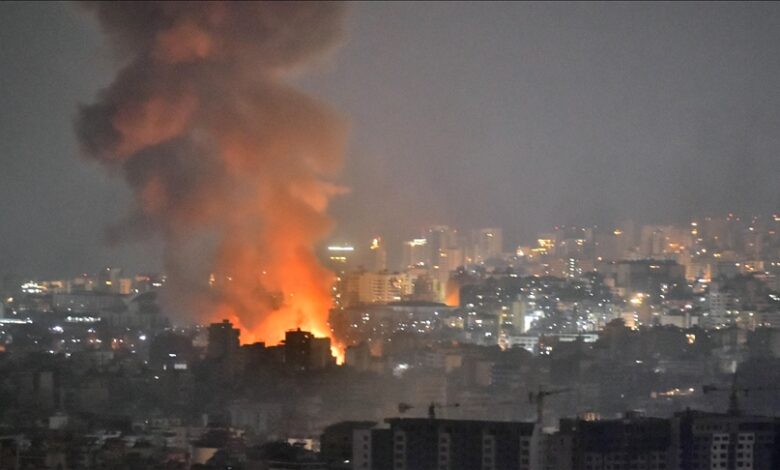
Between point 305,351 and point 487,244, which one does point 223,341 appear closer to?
point 305,351

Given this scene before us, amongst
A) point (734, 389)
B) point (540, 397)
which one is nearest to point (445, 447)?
point (540, 397)

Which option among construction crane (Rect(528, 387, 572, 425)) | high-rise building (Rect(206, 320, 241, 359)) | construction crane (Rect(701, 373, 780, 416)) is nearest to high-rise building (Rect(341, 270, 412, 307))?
high-rise building (Rect(206, 320, 241, 359))

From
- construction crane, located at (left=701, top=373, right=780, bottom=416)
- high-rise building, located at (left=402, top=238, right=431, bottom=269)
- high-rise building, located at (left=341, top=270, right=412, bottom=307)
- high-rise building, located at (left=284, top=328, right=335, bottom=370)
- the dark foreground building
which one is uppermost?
high-rise building, located at (left=402, top=238, right=431, bottom=269)

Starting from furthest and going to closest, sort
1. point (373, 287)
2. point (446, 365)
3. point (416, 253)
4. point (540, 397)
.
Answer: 1. point (416, 253)
2. point (373, 287)
3. point (446, 365)
4. point (540, 397)

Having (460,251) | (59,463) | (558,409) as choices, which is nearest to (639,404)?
(558,409)

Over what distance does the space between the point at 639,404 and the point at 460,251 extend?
6126 mm

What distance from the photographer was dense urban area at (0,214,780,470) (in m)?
10.1

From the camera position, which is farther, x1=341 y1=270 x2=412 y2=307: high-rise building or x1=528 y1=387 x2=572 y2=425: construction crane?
x1=341 y1=270 x2=412 y2=307: high-rise building

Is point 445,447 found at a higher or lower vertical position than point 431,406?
lower

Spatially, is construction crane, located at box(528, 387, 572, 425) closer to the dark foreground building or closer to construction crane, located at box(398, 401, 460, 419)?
construction crane, located at box(398, 401, 460, 419)

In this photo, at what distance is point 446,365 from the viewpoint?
14086 mm

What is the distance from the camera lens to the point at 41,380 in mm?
13375

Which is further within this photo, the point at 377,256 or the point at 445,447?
the point at 377,256

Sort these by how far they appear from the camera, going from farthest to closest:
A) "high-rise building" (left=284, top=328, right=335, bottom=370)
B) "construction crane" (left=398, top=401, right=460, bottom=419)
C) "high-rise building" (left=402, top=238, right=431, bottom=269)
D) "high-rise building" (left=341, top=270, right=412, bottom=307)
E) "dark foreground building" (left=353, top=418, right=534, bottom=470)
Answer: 1. "high-rise building" (left=402, top=238, right=431, bottom=269)
2. "high-rise building" (left=341, top=270, right=412, bottom=307)
3. "high-rise building" (left=284, top=328, right=335, bottom=370)
4. "construction crane" (left=398, top=401, right=460, bottom=419)
5. "dark foreground building" (left=353, top=418, right=534, bottom=470)
